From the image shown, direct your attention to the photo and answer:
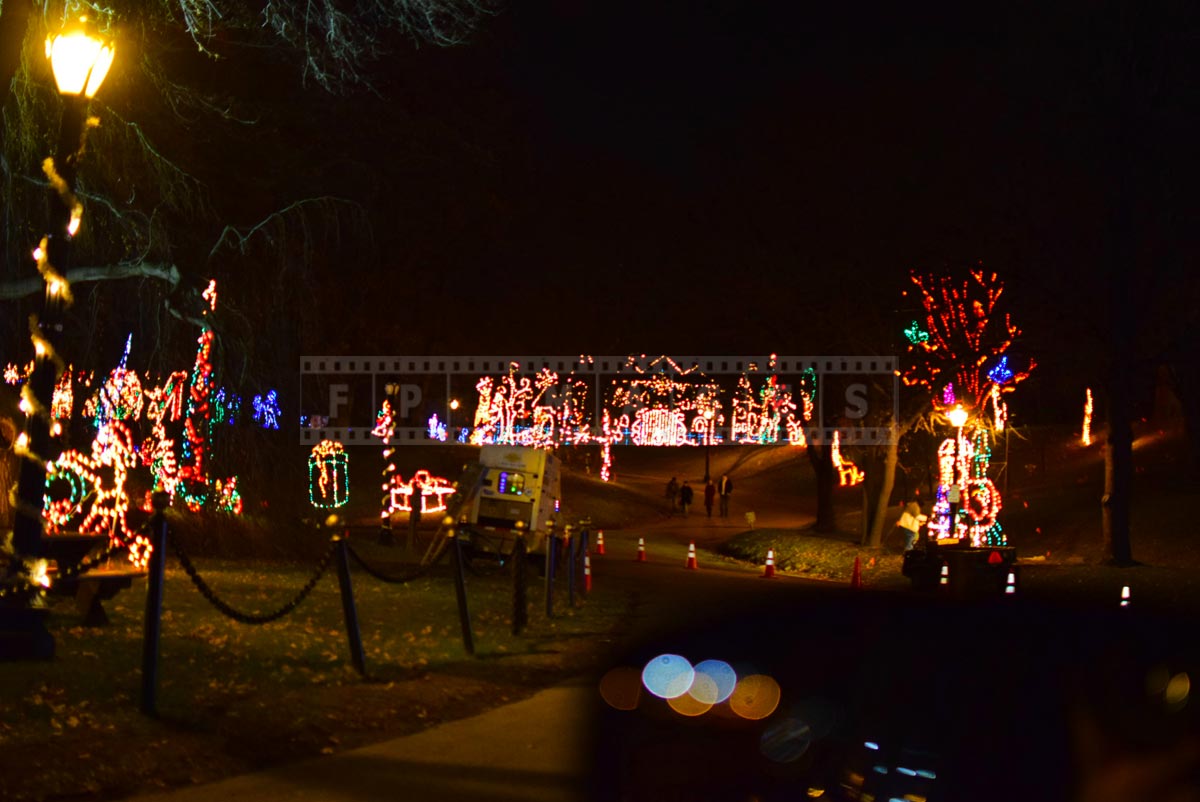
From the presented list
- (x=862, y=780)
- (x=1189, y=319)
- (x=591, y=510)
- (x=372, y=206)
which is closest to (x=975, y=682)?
(x=862, y=780)

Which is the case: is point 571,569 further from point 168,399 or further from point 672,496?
point 672,496

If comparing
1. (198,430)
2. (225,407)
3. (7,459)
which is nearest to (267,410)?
(225,407)

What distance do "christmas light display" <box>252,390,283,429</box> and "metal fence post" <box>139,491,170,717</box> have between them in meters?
9.33

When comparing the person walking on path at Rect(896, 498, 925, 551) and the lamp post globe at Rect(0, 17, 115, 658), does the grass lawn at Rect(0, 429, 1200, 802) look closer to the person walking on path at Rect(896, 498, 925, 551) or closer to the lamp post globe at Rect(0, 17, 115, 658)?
the lamp post globe at Rect(0, 17, 115, 658)

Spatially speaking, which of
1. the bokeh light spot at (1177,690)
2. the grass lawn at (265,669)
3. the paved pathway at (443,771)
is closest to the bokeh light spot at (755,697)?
the bokeh light spot at (1177,690)

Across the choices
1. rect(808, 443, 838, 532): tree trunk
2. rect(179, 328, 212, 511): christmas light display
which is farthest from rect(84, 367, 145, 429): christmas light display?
rect(808, 443, 838, 532): tree trunk

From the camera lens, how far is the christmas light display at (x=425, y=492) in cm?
4150

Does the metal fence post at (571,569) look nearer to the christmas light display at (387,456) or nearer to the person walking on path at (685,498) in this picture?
the christmas light display at (387,456)

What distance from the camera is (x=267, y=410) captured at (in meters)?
19.2

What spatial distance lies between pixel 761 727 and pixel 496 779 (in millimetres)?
3650

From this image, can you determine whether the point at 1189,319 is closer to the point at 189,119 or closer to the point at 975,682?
the point at 189,119

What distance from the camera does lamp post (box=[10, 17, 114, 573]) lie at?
10.5 meters

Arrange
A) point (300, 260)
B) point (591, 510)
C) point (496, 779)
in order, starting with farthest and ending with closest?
point (591, 510)
point (300, 260)
point (496, 779)

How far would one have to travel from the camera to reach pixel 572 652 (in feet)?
47.8
